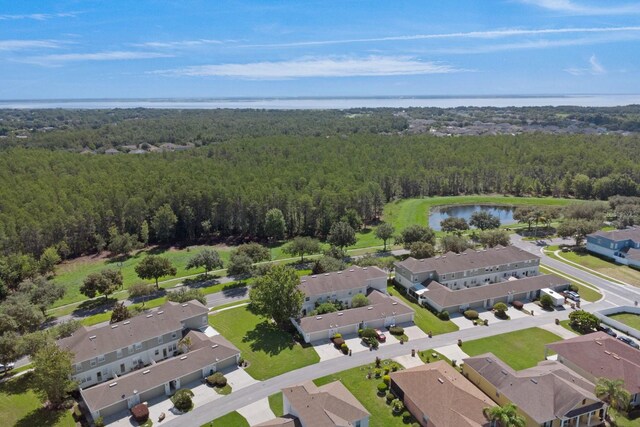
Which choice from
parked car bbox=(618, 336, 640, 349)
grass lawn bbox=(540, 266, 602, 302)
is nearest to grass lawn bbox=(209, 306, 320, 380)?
parked car bbox=(618, 336, 640, 349)

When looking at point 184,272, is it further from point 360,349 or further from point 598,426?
point 598,426

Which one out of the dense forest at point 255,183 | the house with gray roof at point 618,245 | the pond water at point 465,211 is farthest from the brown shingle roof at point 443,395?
the pond water at point 465,211

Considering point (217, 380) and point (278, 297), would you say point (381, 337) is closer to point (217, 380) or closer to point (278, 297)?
point (278, 297)

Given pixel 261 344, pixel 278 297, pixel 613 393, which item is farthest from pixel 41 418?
pixel 613 393

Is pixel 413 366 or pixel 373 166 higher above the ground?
pixel 373 166

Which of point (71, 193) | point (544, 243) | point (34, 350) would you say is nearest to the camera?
point (34, 350)

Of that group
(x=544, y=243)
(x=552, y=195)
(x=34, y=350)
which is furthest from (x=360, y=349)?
(x=552, y=195)
